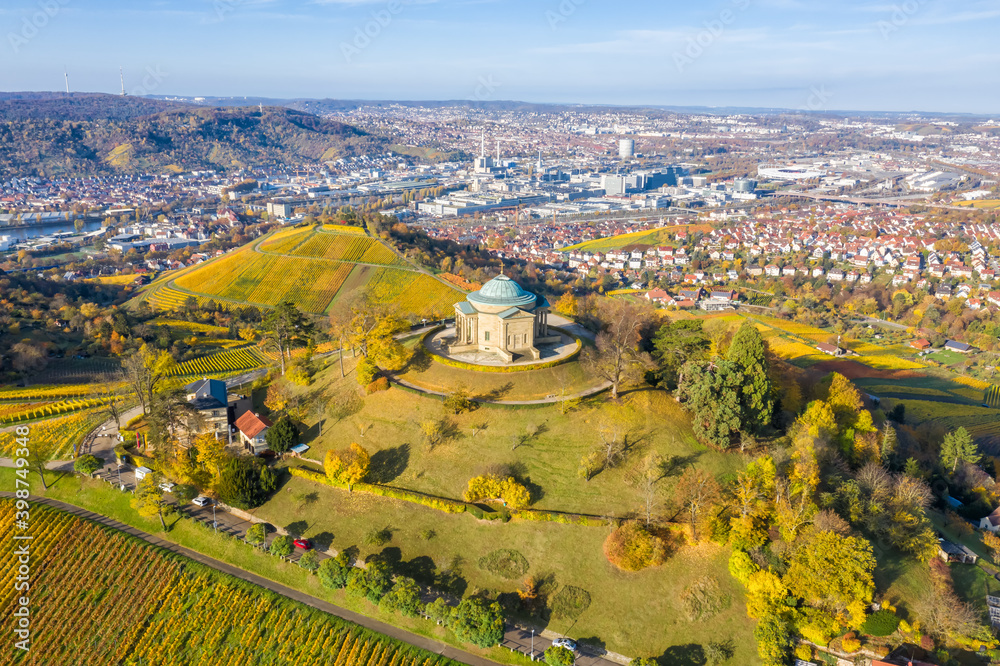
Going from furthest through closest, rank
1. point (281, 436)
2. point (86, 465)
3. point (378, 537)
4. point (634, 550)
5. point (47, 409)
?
point (47, 409) < point (281, 436) < point (86, 465) < point (378, 537) < point (634, 550)

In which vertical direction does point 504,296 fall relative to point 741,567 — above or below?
above

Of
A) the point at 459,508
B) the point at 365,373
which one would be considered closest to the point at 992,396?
the point at 459,508

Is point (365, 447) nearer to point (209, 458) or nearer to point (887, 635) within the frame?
point (209, 458)

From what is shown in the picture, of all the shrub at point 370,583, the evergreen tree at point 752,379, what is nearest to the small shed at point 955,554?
the evergreen tree at point 752,379

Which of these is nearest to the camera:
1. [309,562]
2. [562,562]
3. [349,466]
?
[309,562]

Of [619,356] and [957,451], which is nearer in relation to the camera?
[619,356]

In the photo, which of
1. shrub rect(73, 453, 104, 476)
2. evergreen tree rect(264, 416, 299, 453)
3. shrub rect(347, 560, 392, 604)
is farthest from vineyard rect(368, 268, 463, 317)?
shrub rect(347, 560, 392, 604)

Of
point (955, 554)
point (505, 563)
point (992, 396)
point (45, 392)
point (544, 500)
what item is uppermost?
point (544, 500)

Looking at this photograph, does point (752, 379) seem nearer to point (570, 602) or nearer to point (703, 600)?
point (703, 600)

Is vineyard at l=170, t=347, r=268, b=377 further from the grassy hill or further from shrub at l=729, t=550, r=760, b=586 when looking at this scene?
shrub at l=729, t=550, r=760, b=586
